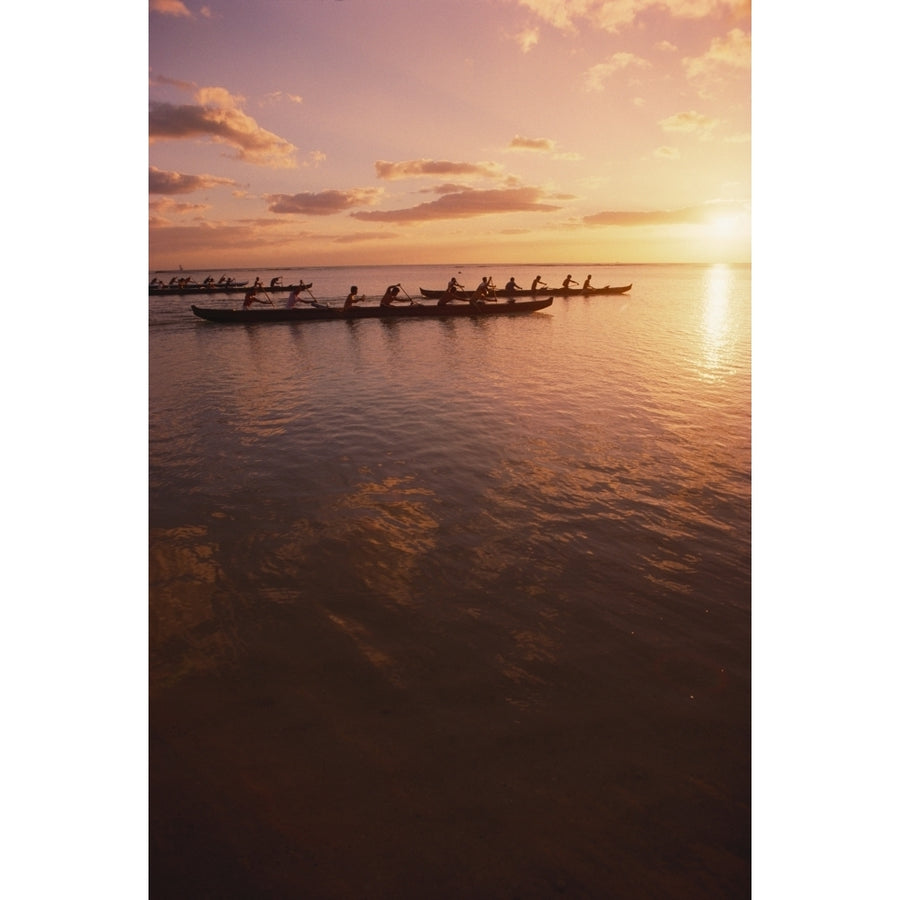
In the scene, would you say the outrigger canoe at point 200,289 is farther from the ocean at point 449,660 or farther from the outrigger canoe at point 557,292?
the ocean at point 449,660

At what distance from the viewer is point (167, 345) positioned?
Answer: 1895 cm

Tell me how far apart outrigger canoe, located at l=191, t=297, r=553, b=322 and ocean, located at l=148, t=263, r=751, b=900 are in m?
14.0

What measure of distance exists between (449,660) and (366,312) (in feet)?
71.8

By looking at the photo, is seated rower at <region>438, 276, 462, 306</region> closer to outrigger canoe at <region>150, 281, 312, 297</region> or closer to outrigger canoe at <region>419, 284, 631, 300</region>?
outrigger canoe at <region>419, 284, 631, 300</region>

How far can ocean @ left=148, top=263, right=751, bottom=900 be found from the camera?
2.71 meters

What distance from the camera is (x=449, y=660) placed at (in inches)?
158

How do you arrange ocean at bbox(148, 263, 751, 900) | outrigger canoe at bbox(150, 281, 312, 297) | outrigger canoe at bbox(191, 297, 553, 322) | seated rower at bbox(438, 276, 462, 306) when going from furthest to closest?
outrigger canoe at bbox(150, 281, 312, 297), seated rower at bbox(438, 276, 462, 306), outrigger canoe at bbox(191, 297, 553, 322), ocean at bbox(148, 263, 751, 900)

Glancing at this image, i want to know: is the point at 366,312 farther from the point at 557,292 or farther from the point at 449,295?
the point at 557,292

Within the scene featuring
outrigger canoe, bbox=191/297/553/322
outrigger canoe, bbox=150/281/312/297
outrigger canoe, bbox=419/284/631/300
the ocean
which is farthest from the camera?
outrigger canoe, bbox=150/281/312/297

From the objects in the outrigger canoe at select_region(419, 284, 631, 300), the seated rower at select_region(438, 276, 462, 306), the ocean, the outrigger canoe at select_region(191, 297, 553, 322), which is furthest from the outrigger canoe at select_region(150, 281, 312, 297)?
the ocean

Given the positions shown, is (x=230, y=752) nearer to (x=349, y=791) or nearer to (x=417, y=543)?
(x=349, y=791)

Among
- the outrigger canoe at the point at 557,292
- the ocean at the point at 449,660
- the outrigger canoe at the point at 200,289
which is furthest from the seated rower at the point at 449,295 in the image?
the outrigger canoe at the point at 200,289
